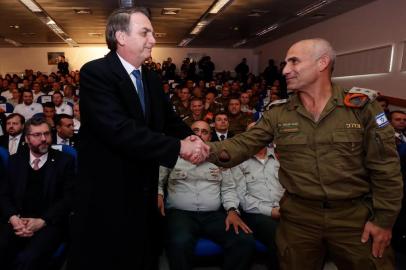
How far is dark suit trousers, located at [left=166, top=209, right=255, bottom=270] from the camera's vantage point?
267 cm

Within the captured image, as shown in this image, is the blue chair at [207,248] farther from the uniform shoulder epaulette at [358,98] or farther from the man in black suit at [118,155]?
the uniform shoulder epaulette at [358,98]

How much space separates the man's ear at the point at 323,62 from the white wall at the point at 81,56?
19.6m

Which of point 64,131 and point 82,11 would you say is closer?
point 64,131

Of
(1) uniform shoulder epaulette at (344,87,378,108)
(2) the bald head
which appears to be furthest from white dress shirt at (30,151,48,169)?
(1) uniform shoulder epaulette at (344,87,378,108)

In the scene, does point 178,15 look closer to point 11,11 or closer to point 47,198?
point 11,11

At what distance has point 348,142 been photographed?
1834mm

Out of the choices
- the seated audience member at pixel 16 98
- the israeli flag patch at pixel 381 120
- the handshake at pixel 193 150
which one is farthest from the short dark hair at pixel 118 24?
the seated audience member at pixel 16 98

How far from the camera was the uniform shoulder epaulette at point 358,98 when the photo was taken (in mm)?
1846

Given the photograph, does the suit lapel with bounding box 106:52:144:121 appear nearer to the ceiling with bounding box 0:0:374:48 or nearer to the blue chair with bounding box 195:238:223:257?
the blue chair with bounding box 195:238:223:257

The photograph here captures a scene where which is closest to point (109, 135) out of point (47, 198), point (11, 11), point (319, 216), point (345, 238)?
point (319, 216)

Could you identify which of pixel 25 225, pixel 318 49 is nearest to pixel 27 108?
pixel 25 225

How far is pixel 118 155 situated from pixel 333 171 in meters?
1.08

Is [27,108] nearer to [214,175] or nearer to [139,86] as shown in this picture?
[214,175]

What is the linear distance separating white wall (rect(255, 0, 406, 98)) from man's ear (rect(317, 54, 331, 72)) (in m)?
7.54
